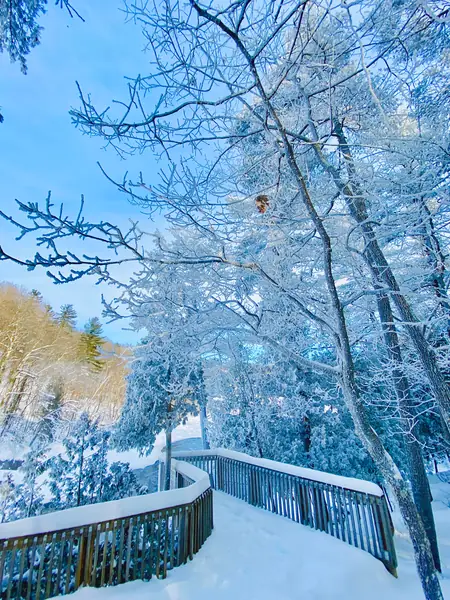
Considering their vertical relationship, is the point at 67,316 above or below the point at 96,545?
above

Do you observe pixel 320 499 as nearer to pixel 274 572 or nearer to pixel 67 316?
pixel 274 572

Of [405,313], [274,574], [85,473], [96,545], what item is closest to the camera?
[96,545]

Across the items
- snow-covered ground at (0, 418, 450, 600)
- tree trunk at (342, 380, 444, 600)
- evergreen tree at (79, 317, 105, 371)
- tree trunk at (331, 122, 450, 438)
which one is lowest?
snow-covered ground at (0, 418, 450, 600)

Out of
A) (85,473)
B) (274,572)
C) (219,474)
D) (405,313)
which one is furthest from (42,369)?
(405,313)

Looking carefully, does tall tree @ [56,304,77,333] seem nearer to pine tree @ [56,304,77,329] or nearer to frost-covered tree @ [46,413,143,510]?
pine tree @ [56,304,77,329]

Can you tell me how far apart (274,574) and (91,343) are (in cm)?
2397

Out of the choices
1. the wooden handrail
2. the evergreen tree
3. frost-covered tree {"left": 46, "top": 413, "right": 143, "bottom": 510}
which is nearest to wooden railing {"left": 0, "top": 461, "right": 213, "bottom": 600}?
the wooden handrail

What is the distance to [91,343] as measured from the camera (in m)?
24.4

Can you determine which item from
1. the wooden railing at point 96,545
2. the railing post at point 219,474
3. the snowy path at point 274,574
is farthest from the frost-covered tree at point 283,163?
the railing post at point 219,474

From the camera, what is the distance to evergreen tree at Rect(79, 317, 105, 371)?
943 inches

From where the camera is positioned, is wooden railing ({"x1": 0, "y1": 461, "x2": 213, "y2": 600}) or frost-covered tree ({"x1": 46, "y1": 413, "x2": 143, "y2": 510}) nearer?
wooden railing ({"x1": 0, "y1": 461, "x2": 213, "y2": 600})

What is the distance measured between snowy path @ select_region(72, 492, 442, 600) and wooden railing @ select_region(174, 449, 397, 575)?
24 centimetres

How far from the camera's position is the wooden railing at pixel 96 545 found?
9.88 feet

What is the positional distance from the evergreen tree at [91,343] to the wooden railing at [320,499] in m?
18.9
